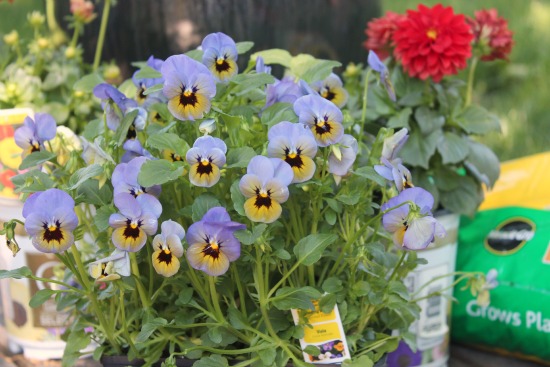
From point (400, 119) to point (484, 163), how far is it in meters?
0.20

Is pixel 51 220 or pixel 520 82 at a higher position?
pixel 51 220

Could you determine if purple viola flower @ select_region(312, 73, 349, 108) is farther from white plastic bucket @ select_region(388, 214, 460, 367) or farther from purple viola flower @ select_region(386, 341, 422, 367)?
purple viola flower @ select_region(386, 341, 422, 367)

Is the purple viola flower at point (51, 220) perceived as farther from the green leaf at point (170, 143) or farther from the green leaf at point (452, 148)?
the green leaf at point (452, 148)

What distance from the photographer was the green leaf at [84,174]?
42.6 inches

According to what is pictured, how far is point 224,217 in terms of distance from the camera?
3.50 feet

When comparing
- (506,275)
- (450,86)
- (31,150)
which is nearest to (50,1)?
(31,150)

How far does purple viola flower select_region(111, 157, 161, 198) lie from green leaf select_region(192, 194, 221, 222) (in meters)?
0.07

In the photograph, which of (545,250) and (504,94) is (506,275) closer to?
(545,250)

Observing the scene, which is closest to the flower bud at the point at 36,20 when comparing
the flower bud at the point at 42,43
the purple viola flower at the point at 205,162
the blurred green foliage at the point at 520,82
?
the flower bud at the point at 42,43

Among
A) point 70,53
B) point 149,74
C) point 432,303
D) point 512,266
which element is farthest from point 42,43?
point 512,266

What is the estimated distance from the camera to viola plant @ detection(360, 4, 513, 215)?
1554mm

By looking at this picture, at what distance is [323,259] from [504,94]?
6.47 ft

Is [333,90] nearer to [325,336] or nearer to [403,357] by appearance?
[325,336]

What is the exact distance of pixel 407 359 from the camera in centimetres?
162
